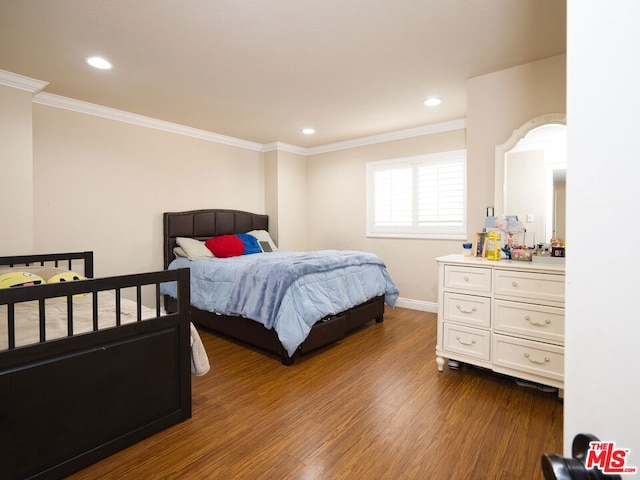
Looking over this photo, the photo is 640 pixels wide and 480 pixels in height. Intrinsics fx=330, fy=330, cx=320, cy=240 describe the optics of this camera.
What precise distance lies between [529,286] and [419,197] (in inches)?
94.8

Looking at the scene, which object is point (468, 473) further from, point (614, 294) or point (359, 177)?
point (359, 177)

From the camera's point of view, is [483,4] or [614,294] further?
[483,4]

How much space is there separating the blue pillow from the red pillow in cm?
8

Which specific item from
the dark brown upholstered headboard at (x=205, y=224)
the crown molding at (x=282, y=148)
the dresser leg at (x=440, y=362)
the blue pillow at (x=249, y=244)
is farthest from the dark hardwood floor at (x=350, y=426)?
the crown molding at (x=282, y=148)

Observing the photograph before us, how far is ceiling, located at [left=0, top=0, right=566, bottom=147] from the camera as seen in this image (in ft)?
6.42

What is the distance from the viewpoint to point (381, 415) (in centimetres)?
208

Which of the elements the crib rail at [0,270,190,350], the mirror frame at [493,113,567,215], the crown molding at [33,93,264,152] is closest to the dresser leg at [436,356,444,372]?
the mirror frame at [493,113,567,215]

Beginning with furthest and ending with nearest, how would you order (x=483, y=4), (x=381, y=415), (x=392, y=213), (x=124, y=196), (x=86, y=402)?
(x=392, y=213) → (x=124, y=196) → (x=381, y=415) → (x=483, y=4) → (x=86, y=402)

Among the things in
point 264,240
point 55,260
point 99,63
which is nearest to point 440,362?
point 264,240

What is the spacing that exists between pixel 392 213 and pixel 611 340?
4.21m

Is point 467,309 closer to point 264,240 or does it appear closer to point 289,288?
point 289,288

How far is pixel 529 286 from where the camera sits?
2.23 meters

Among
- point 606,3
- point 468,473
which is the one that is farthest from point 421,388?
point 606,3

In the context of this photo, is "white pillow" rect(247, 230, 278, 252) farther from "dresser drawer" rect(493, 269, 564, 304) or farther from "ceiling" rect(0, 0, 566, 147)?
"dresser drawer" rect(493, 269, 564, 304)
